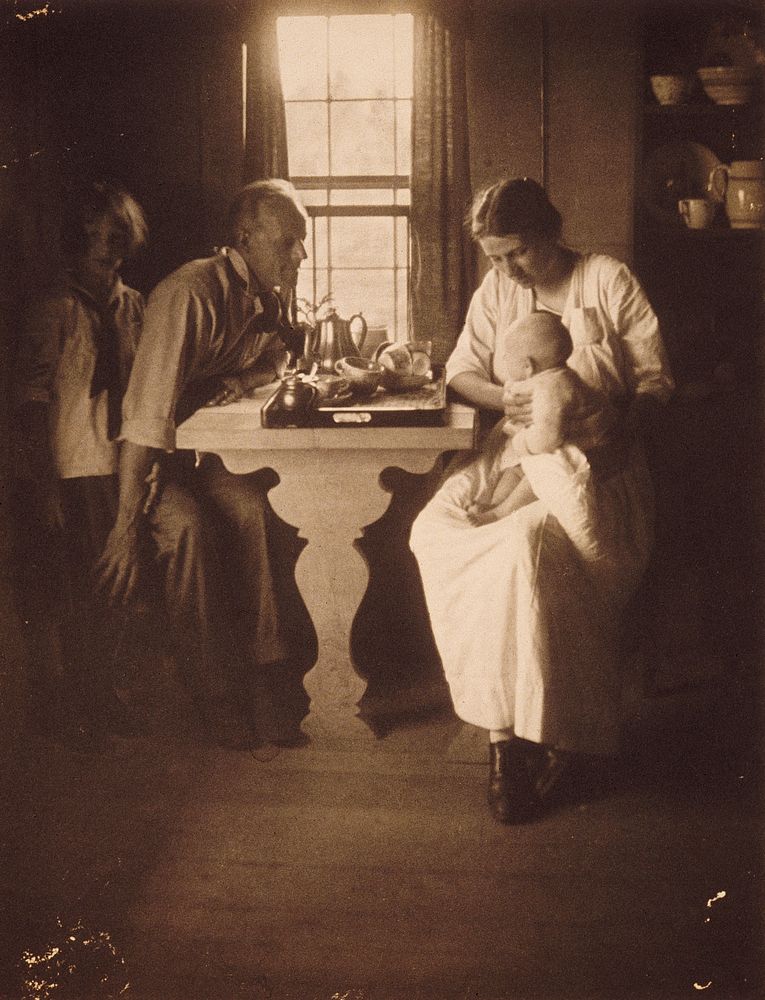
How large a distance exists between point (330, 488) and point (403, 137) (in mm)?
1014

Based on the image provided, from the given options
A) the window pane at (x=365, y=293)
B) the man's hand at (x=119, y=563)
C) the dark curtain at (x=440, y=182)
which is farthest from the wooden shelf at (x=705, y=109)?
the man's hand at (x=119, y=563)

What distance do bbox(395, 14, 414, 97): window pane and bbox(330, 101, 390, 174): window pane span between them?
63mm

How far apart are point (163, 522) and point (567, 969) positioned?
64.1 inches

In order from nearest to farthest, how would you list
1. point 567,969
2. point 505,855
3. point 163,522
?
point 567,969
point 505,855
point 163,522

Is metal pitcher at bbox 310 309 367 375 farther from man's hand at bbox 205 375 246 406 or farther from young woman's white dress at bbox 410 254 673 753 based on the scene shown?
young woman's white dress at bbox 410 254 673 753

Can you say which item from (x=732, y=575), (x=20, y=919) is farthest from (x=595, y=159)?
(x=20, y=919)

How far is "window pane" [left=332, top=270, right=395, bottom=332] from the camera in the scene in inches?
131

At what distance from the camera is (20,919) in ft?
10.6

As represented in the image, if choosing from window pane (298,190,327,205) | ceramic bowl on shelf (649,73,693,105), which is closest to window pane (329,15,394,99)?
window pane (298,190,327,205)

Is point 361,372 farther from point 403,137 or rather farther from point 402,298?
point 403,137

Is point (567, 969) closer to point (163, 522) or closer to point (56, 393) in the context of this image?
point (163, 522)

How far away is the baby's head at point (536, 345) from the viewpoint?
10.6 ft

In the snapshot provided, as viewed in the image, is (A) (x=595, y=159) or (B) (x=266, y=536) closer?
(A) (x=595, y=159)

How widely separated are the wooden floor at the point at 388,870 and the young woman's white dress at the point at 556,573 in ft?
0.76
